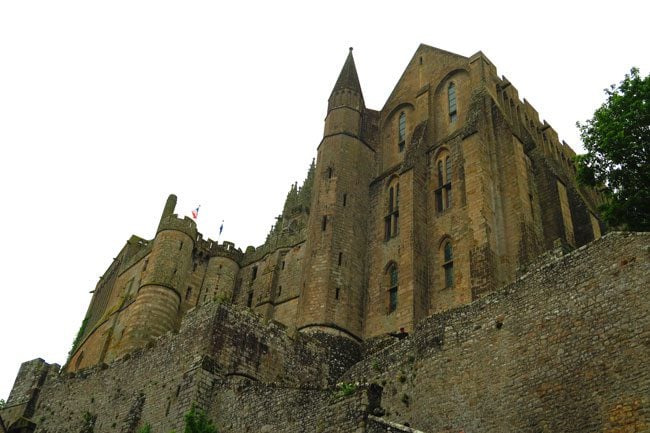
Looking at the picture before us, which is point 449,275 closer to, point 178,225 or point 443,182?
point 443,182

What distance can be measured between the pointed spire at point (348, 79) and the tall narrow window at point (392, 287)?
11.4 meters

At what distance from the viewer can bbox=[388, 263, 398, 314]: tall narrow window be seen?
88.0 ft

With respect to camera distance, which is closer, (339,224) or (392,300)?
(392,300)

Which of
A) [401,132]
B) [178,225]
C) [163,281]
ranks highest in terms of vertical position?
[401,132]

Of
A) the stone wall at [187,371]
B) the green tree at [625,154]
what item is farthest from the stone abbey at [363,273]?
the green tree at [625,154]

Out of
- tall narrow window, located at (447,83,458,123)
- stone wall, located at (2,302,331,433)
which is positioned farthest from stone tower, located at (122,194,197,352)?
tall narrow window, located at (447,83,458,123)

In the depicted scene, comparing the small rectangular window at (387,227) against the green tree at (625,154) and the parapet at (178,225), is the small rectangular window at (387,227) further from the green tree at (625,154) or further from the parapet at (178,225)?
the parapet at (178,225)

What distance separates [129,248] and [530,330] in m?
35.2

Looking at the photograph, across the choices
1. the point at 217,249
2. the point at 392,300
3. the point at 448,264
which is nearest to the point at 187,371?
the point at 392,300

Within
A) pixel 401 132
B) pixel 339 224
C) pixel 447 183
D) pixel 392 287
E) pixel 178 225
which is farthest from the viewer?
pixel 178 225

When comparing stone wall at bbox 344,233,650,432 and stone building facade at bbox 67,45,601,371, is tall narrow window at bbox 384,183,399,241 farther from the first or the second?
stone wall at bbox 344,233,650,432

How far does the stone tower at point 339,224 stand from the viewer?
26734 millimetres

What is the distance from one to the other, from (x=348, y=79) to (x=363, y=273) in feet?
39.4

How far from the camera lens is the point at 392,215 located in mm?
29688
